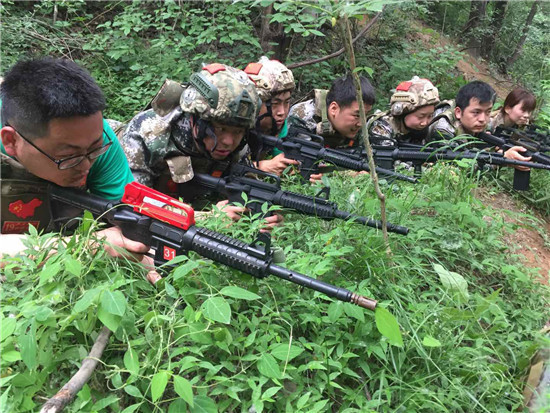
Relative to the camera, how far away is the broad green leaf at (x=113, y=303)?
4.71ft

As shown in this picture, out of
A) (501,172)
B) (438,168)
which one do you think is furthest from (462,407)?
(501,172)

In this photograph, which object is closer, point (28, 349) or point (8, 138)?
point (28, 349)

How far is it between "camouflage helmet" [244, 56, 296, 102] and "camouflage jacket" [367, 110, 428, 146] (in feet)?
4.62

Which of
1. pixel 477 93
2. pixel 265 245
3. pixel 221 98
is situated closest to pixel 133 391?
pixel 265 245

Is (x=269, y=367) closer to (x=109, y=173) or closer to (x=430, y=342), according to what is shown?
(x=430, y=342)

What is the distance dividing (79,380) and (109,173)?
171 centimetres

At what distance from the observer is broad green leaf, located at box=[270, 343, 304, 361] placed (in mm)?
1617

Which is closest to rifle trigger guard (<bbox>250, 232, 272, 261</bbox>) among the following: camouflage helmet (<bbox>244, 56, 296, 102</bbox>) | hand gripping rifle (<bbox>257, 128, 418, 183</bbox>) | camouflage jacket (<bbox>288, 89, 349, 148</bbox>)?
hand gripping rifle (<bbox>257, 128, 418, 183</bbox>)

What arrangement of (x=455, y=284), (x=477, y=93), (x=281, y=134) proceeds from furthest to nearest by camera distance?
1. (x=477, y=93)
2. (x=281, y=134)
3. (x=455, y=284)

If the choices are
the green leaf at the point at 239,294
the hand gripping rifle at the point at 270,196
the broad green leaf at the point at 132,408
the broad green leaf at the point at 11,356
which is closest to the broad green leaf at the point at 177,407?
the broad green leaf at the point at 132,408

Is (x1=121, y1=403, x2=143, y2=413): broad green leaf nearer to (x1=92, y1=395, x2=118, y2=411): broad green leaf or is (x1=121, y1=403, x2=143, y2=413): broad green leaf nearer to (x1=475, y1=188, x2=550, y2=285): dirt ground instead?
(x1=92, y1=395, x2=118, y2=411): broad green leaf

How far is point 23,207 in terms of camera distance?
97.4 inches

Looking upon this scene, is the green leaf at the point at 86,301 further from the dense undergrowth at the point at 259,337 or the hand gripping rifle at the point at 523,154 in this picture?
the hand gripping rifle at the point at 523,154

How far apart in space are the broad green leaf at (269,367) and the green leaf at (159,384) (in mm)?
369
